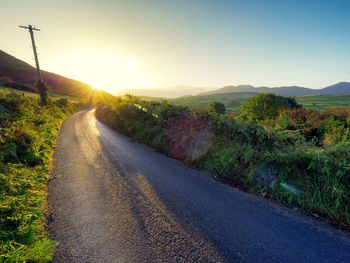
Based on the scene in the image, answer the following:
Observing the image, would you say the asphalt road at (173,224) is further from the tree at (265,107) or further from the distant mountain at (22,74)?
the distant mountain at (22,74)

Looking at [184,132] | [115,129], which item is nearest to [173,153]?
[184,132]

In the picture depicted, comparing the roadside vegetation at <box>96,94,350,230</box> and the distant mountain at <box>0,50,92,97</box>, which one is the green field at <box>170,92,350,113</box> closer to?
the roadside vegetation at <box>96,94,350,230</box>

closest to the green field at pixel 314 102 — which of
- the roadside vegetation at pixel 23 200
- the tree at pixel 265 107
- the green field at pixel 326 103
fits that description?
the green field at pixel 326 103

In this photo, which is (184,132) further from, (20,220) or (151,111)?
(20,220)

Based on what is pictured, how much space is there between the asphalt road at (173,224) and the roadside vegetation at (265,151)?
19.9 inches

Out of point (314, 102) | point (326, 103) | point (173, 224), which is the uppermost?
point (314, 102)

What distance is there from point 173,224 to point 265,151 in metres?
4.08

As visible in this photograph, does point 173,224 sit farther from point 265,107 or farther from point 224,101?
point 224,101

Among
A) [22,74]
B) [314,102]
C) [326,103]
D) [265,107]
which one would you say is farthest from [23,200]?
[314,102]

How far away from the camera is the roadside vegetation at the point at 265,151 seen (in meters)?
3.61

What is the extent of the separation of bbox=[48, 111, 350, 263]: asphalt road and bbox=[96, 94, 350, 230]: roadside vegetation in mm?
506

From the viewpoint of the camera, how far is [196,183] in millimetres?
4949

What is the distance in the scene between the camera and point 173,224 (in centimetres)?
324

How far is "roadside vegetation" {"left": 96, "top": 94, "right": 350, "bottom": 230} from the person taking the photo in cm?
361
